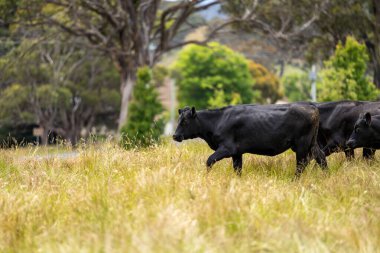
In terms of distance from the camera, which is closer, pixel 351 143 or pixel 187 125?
pixel 187 125

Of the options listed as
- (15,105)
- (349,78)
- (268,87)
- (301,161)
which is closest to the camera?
(301,161)

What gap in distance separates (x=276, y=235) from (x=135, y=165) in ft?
15.2

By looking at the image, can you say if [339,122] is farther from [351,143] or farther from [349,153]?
[351,143]

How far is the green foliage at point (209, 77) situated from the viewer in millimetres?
57375

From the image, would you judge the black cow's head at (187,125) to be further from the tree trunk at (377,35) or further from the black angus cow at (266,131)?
the tree trunk at (377,35)

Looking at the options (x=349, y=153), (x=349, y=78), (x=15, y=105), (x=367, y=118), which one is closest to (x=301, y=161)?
(x=367, y=118)

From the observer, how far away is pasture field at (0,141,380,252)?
221 inches

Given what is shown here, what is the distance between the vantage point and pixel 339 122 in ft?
37.8

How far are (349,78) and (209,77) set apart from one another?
119 ft

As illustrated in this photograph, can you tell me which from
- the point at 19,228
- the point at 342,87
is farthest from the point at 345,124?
the point at 342,87

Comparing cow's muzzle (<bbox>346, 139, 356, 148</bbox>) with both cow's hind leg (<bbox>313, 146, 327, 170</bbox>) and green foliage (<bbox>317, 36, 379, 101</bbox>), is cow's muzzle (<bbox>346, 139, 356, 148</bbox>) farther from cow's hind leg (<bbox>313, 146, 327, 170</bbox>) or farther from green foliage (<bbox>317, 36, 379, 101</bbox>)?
green foliage (<bbox>317, 36, 379, 101</bbox>)

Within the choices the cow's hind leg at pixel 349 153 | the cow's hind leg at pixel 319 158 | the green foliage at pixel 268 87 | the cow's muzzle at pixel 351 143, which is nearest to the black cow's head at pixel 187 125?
the cow's hind leg at pixel 319 158

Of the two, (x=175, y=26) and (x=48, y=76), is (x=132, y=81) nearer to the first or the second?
(x=175, y=26)

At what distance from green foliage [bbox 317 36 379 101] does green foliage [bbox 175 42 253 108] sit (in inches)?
1363
